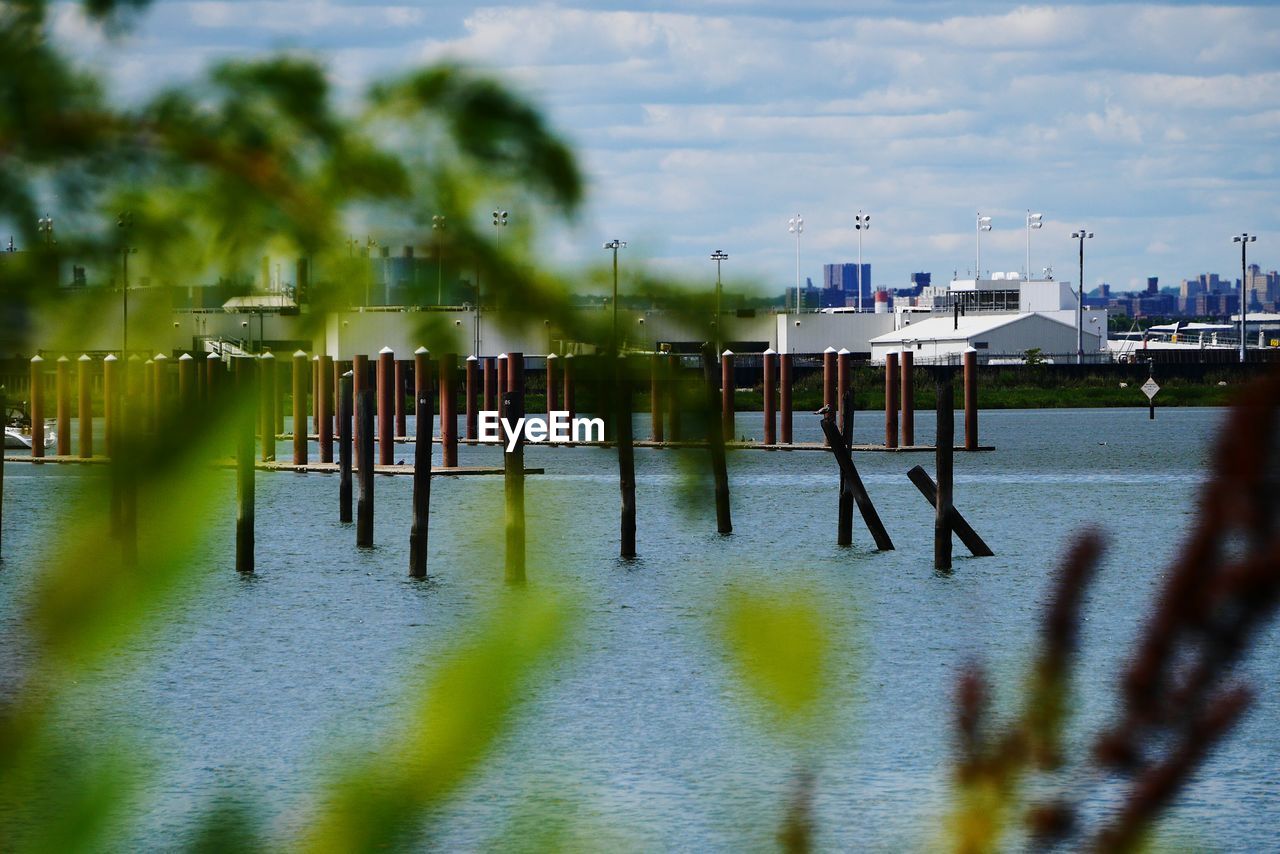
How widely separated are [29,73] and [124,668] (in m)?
0.61

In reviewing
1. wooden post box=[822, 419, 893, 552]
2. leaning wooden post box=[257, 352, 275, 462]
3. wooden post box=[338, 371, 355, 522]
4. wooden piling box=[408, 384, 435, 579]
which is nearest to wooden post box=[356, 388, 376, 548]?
wooden post box=[338, 371, 355, 522]

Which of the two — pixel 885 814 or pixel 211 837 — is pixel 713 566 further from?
pixel 885 814

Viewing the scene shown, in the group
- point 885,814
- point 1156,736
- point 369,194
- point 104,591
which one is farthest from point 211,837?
point 885,814

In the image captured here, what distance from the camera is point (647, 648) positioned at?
20.4 metres

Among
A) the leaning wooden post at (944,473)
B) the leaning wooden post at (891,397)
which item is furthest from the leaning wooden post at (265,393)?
the leaning wooden post at (891,397)

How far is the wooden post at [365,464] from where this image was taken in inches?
1101

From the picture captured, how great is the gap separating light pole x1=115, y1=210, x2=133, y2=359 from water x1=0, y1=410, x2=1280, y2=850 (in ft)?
0.60

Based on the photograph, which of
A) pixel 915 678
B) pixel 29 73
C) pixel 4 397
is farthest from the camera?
pixel 915 678

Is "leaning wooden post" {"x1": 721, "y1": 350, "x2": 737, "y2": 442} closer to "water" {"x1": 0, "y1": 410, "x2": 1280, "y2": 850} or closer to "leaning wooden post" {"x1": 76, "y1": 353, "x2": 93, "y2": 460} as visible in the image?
"water" {"x1": 0, "y1": 410, "x2": 1280, "y2": 850}

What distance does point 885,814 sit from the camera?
41.0ft

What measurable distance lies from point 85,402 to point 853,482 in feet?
88.0

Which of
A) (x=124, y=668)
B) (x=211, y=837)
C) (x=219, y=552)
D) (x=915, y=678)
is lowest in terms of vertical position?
(x=915, y=678)

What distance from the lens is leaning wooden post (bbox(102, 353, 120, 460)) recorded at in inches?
57.2

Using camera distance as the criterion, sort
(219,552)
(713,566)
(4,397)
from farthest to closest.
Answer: (713,566)
(4,397)
(219,552)
